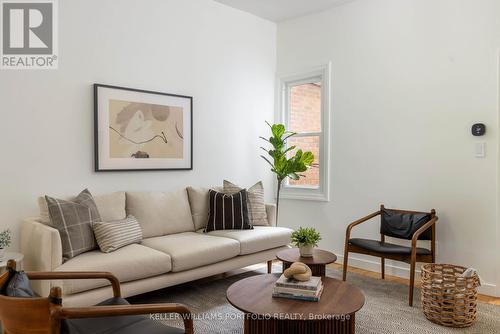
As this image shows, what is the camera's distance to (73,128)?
342 centimetres

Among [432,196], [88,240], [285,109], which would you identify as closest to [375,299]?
[432,196]

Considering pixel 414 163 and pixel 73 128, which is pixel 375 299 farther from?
pixel 73 128

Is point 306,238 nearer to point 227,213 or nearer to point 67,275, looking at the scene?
point 227,213

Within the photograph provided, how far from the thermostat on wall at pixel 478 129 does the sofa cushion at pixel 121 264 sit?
282 centimetres

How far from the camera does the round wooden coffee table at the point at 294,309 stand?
6.60ft

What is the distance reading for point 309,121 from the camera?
4.92 metres

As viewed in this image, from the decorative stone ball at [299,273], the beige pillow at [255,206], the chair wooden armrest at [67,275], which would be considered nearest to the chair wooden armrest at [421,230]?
the decorative stone ball at [299,273]

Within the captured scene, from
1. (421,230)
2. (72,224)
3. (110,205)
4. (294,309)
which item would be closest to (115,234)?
(72,224)

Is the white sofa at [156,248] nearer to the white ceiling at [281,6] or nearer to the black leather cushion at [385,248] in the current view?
the black leather cushion at [385,248]

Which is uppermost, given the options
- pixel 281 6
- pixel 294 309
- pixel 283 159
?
pixel 281 6

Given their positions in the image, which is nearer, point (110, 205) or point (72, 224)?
point (72, 224)

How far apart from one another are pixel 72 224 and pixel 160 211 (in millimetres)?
923

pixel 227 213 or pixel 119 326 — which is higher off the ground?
pixel 227 213

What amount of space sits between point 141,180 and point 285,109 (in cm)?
218
